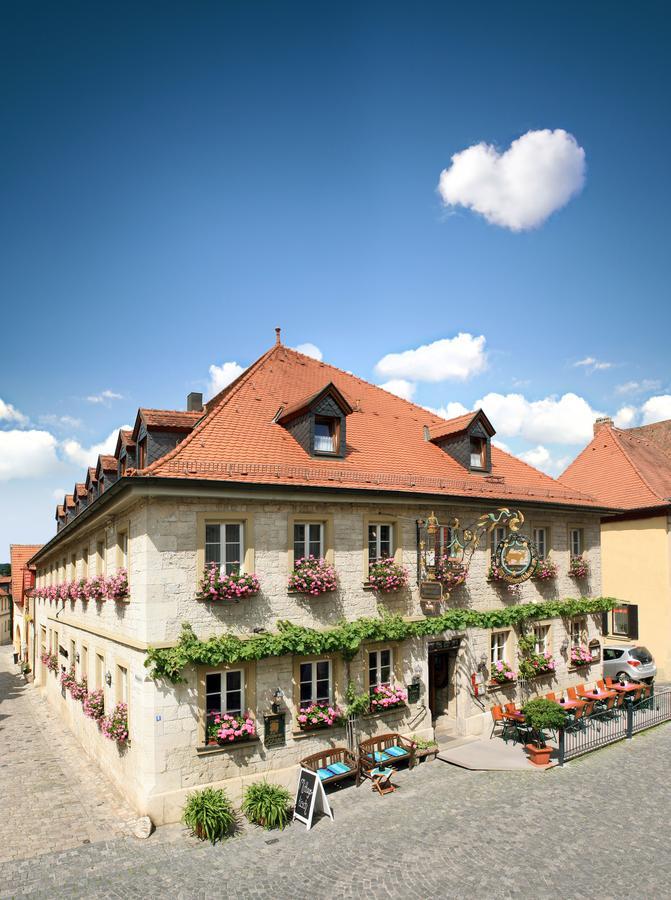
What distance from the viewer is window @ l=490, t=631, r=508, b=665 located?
1830 centimetres

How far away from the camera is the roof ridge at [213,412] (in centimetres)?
1274

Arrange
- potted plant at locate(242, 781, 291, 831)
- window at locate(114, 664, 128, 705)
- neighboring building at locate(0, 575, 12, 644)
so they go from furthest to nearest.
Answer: neighboring building at locate(0, 575, 12, 644) → window at locate(114, 664, 128, 705) → potted plant at locate(242, 781, 291, 831)

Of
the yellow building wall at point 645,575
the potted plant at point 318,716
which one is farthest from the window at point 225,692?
the yellow building wall at point 645,575

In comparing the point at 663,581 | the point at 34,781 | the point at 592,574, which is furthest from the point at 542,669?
the point at 34,781

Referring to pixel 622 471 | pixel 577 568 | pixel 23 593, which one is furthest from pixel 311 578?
pixel 23 593

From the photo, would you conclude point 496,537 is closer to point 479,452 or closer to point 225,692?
point 479,452

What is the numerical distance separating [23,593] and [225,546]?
106ft

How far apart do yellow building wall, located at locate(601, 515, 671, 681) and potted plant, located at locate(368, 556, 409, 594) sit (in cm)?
1405

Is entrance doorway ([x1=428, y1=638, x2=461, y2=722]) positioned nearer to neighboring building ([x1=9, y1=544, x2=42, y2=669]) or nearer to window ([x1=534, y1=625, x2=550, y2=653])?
window ([x1=534, y1=625, x2=550, y2=653])

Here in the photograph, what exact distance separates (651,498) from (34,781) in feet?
76.3

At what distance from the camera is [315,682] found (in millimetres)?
14211

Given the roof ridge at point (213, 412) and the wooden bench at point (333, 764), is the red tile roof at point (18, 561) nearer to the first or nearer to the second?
the roof ridge at point (213, 412)

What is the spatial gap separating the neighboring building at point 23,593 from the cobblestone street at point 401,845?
23.2 meters

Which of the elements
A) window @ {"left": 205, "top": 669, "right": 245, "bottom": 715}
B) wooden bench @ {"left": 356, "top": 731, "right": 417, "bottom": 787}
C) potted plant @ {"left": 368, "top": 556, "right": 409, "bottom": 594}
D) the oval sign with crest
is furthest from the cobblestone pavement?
the oval sign with crest
